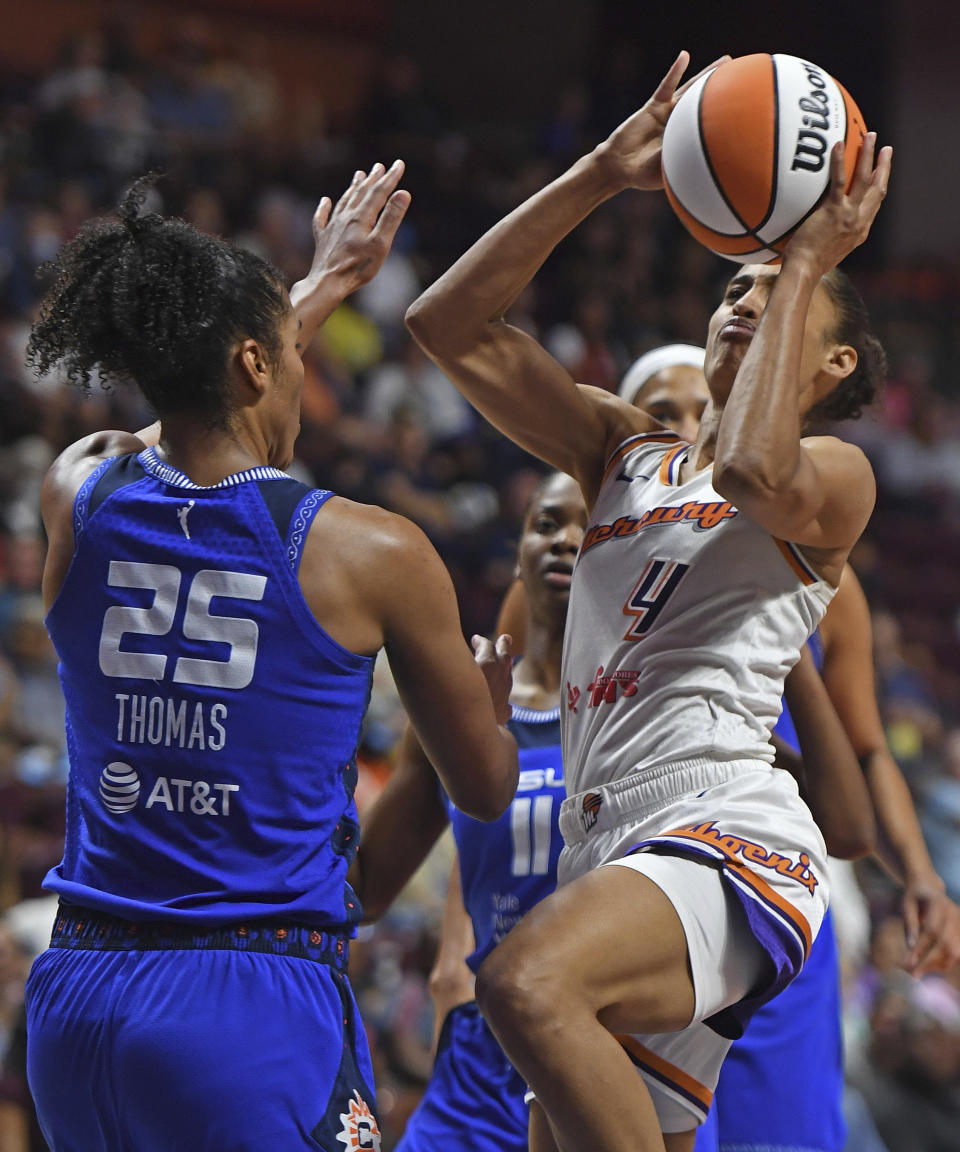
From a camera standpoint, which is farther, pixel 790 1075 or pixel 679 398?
pixel 679 398

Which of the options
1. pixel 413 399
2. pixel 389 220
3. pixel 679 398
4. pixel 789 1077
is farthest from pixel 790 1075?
pixel 413 399

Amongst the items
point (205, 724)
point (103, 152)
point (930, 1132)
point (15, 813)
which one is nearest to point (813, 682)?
point (205, 724)

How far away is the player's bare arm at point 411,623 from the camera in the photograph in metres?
2.26

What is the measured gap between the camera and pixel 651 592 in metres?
2.79

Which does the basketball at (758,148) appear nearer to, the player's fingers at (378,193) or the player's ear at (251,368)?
the player's fingers at (378,193)

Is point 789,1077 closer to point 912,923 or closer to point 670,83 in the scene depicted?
point 912,923

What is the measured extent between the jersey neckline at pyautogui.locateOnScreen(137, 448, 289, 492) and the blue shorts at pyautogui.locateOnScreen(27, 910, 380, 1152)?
679 mm

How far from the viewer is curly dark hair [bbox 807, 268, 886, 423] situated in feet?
9.89

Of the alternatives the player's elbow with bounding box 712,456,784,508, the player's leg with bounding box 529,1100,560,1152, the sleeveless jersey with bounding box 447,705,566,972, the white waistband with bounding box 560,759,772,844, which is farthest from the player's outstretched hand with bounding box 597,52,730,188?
the player's leg with bounding box 529,1100,560,1152

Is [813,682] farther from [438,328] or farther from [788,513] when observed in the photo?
[438,328]

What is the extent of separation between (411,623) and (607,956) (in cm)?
60

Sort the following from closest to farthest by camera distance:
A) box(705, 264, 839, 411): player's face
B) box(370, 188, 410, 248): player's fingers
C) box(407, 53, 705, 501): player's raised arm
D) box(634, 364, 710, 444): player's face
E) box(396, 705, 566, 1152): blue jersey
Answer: box(705, 264, 839, 411): player's face < box(407, 53, 705, 501): player's raised arm < box(370, 188, 410, 248): player's fingers < box(396, 705, 566, 1152): blue jersey < box(634, 364, 710, 444): player's face

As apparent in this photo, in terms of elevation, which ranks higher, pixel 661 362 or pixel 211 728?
pixel 661 362

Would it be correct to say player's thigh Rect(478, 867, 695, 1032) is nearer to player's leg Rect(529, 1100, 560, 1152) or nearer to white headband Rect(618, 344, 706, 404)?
player's leg Rect(529, 1100, 560, 1152)
